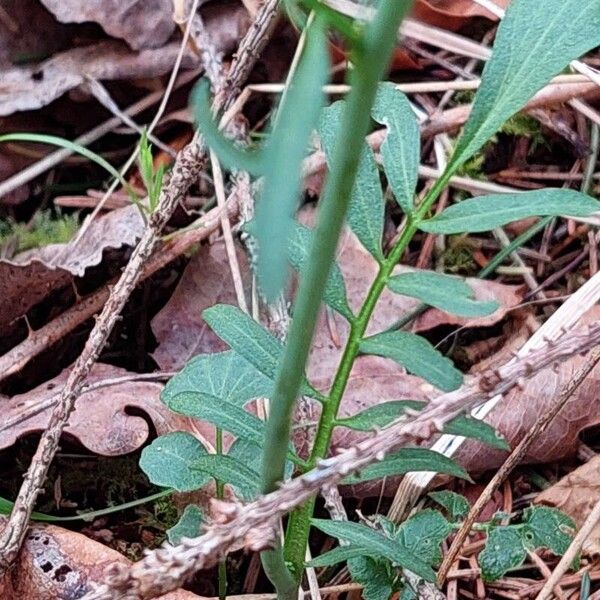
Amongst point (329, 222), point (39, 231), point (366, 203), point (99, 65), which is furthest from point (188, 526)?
point (99, 65)

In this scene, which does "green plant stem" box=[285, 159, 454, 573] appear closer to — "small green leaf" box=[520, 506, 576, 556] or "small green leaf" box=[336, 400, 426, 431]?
"small green leaf" box=[336, 400, 426, 431]

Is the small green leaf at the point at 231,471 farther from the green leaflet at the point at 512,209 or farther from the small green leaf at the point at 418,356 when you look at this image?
the green leaflet at the point at 512,209

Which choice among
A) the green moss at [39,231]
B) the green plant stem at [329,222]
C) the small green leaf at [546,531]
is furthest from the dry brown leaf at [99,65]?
the green plant stem at [329,222]

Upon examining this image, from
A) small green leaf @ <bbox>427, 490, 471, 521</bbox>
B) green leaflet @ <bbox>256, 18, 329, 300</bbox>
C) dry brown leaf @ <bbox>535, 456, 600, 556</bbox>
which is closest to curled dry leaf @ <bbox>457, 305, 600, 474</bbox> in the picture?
dry brown leaf @ <bbox>535, 456, 600, 556</bbox>

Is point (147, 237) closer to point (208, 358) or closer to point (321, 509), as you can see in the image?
point (208, 358)

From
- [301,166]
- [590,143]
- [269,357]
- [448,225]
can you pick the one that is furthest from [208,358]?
[590,143]

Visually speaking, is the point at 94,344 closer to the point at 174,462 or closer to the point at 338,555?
the point at 174,462
